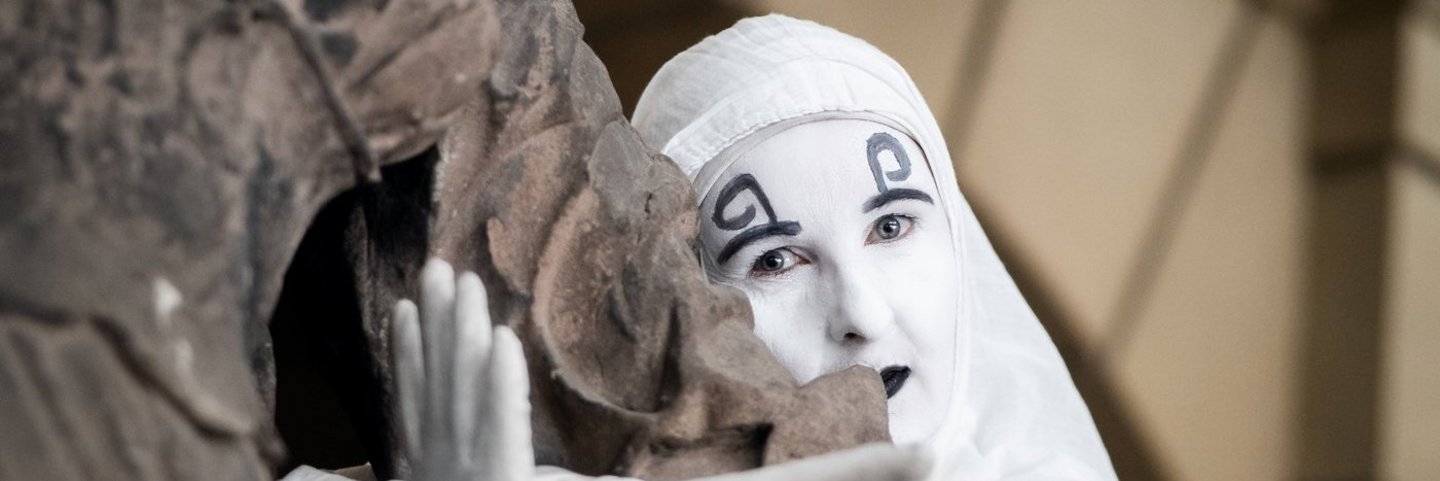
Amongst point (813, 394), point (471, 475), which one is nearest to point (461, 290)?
point (471, 475)

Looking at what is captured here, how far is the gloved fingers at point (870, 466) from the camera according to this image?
0.82 metres

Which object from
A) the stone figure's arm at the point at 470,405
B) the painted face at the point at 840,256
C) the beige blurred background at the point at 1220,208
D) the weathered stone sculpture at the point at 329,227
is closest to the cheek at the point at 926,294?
the painted face at the point at 840,256

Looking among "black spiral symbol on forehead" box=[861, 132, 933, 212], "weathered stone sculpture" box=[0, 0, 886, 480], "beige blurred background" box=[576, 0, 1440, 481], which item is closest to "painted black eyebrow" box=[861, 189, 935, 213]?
"black spiral symbol on forehead" box=[861, 132, 933, 212]

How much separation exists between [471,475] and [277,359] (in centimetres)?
82

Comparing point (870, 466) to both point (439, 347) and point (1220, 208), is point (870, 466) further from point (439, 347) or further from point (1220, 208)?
point (1220, 208)

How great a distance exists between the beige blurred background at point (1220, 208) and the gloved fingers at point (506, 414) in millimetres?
1286

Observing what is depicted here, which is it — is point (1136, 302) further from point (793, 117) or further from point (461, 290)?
point (461, 290)

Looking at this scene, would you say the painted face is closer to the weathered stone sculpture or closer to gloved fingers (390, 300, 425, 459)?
the weathered stone sculpture

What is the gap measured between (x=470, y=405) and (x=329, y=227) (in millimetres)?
212

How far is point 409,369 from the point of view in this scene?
0.90 metres

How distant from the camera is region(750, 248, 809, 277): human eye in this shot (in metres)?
1.31

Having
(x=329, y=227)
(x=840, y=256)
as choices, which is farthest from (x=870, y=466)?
(x=840, y=256)

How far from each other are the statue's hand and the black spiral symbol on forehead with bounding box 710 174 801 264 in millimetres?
428

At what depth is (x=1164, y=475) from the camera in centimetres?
227
